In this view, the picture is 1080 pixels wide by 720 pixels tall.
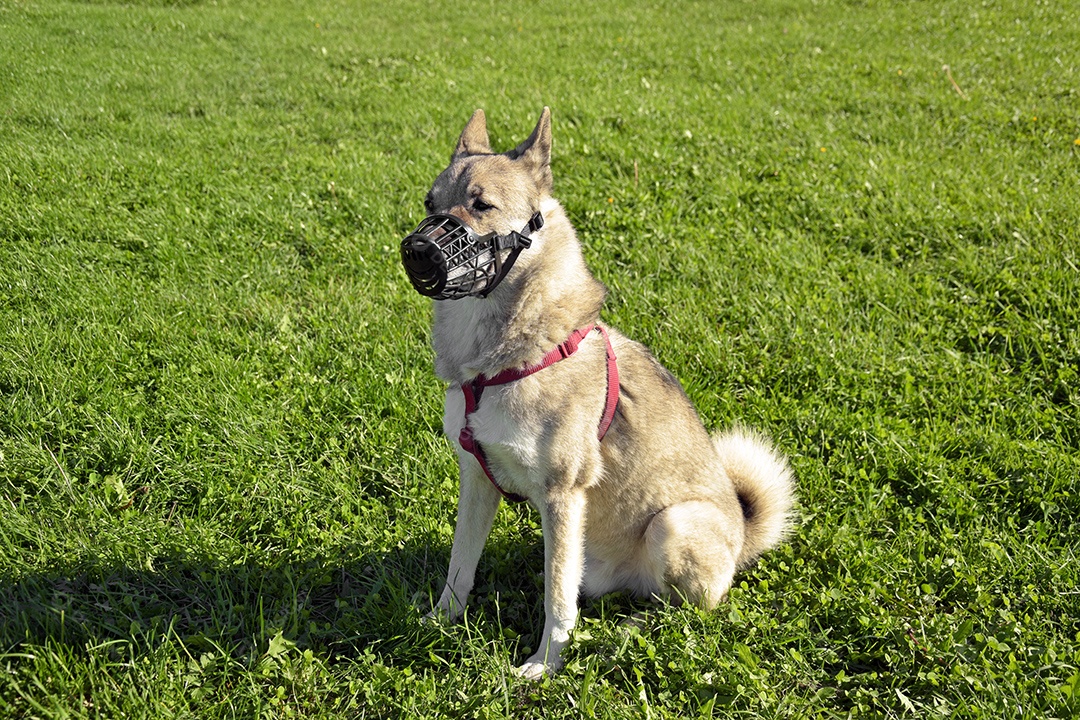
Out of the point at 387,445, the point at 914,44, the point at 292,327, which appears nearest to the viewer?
the point at 387,445

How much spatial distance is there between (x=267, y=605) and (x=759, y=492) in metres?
2.01

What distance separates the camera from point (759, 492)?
3.12 meters

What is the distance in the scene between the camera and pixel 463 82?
27.5 feet

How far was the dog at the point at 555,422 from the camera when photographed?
8.29 ft

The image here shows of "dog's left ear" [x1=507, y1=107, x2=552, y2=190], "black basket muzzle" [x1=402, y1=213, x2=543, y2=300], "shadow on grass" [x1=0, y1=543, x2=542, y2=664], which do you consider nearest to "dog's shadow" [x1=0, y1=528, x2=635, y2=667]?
"shadow on grass" [x1=0, y1=543, x2=542, y2=664]

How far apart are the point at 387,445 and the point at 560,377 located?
128 centimetres

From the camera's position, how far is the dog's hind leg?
2723 millimetres

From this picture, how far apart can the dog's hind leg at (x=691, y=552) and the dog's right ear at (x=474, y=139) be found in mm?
1608

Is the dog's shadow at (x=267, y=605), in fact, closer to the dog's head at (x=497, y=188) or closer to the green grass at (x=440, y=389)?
the green grass at (x=440, y=389)

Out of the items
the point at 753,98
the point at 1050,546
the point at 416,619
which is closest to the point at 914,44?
the point at 753,98

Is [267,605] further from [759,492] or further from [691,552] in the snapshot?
[759,492]

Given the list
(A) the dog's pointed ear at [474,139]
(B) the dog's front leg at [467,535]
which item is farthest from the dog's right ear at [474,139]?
(B) the dog's front leg at [467,535]

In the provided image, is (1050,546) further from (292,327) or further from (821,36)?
(821,36)

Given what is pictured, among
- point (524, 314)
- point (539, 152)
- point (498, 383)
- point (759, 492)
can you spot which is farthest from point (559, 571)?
point (539, 152)
